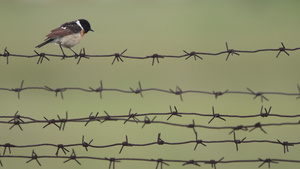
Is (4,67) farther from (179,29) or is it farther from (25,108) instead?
(179,29)

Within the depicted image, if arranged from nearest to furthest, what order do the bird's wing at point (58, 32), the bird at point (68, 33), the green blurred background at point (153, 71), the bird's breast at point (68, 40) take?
1. the bird's wing at point (58, 32)
2. the bird at point (68, 33)
3. the bird's breast at point (68, 40)
4. the green blurred background at point (153, 71)

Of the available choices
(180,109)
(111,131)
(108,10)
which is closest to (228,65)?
(180,109)

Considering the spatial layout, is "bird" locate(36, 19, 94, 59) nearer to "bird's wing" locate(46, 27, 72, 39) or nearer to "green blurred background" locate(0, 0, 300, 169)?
"bird's wing" locate(46, 27, 72, 39)

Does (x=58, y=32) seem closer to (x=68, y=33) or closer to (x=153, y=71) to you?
(x=68, y=33)

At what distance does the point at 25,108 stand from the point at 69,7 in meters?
12.2

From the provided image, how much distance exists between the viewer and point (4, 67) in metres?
17.0

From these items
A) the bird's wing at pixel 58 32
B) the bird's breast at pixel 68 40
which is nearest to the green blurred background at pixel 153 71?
the bird's breast at pixel 68 40

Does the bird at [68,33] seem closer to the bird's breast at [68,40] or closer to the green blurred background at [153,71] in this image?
the bird's breast at [68,40]

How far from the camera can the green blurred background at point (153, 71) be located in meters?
11.4

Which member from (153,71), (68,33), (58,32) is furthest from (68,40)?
(153,71)

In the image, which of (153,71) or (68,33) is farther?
(153,71)

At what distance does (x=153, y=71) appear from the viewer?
54.1ft

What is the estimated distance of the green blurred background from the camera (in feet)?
37.2

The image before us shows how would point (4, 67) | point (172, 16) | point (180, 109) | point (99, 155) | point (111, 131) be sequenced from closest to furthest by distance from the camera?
point (99, 155) < point (111, 131) < point (180, 109) < point (4, 67) < point (172, 16)
